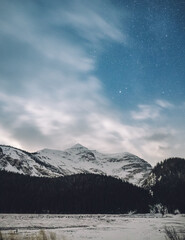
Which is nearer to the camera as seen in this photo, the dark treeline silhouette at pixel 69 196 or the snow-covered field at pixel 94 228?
the snow-covered field at pixel 94 228

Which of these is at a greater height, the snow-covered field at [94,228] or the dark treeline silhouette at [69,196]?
the dark treeline silhouette at [69,196]

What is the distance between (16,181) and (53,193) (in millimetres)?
24976

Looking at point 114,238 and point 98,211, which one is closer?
point 114,238

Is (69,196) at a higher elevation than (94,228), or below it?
higher

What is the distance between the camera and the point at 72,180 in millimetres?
161250

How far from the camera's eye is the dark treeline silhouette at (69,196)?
124 m

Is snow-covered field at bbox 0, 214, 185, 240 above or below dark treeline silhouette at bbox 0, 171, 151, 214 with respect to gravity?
below

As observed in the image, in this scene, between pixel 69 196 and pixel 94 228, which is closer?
pixel 94 228

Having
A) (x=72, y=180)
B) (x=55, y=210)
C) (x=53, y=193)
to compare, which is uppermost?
A: (x=72, y=180)

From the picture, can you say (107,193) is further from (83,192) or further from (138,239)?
(138,239)

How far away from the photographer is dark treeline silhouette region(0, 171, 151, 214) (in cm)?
12419

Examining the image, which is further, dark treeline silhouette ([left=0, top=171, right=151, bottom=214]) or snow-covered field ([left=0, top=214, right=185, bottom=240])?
dark treeline silhouette ([left=0, top=171, right=151, bottom=214])

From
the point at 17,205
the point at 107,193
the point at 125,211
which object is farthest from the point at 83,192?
the point at 17,205

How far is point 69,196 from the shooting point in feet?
443
